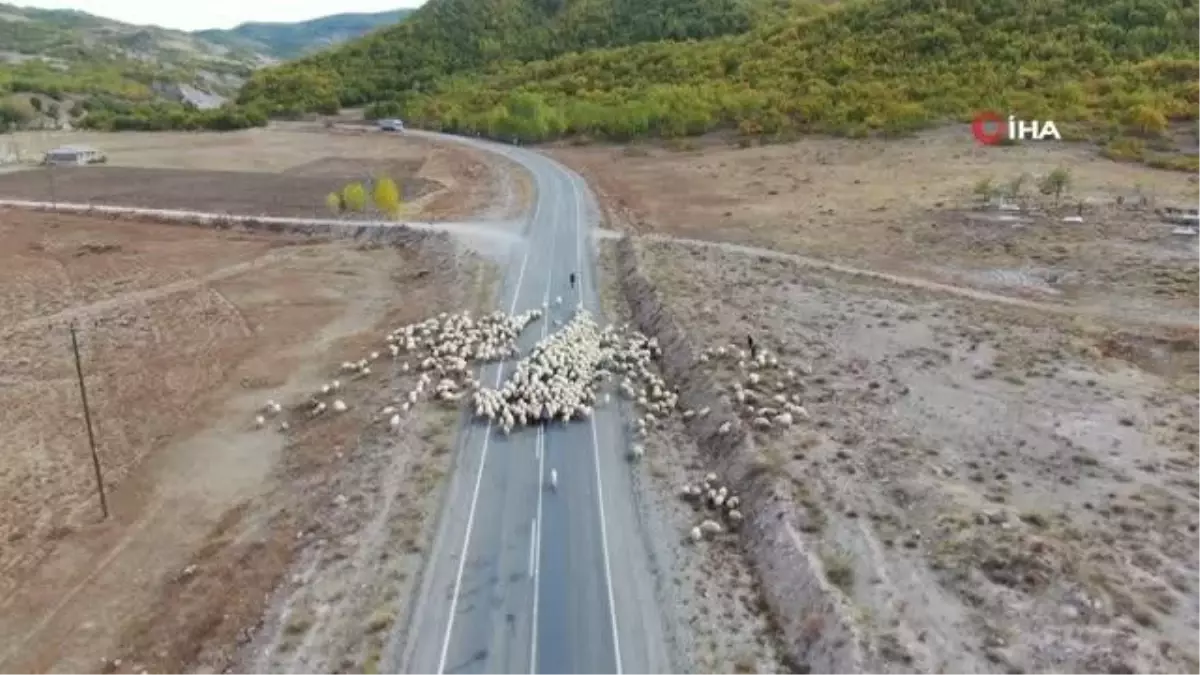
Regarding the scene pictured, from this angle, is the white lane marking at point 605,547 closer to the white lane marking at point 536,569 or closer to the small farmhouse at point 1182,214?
the white lane marking at point 536,569

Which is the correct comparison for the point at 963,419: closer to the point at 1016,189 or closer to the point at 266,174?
the point at 1016,189

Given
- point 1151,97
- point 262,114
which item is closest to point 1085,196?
point 1151,97

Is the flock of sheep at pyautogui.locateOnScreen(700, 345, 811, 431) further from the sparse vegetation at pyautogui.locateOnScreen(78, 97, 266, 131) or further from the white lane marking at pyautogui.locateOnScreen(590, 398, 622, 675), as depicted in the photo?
the sparse vegetation at pyautogui.locateOnScreen(78, 97, 266, 131)

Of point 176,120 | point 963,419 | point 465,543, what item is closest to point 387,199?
point 465,543

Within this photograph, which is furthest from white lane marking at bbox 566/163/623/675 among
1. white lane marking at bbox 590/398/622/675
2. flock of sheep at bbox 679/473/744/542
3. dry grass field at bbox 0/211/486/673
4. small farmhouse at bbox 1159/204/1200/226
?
small farmhouse at bbox 1159/204/1200/226

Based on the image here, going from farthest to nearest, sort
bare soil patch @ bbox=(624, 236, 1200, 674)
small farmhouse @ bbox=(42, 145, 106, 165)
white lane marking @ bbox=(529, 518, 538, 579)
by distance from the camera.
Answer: small farmhouse @ bbox=(42, 145, 106, 165) < white lane marking @ bbox=(529, 518, 538, 579) < bare soil patch @ bbox=(624, 236, 1200, 674)

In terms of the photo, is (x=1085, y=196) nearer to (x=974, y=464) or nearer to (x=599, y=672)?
(x=974, y=464)

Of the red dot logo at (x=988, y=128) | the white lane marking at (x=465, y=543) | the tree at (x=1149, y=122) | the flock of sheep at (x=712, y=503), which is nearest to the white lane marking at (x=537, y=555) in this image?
the white lane marking at (x=465, y=543)
